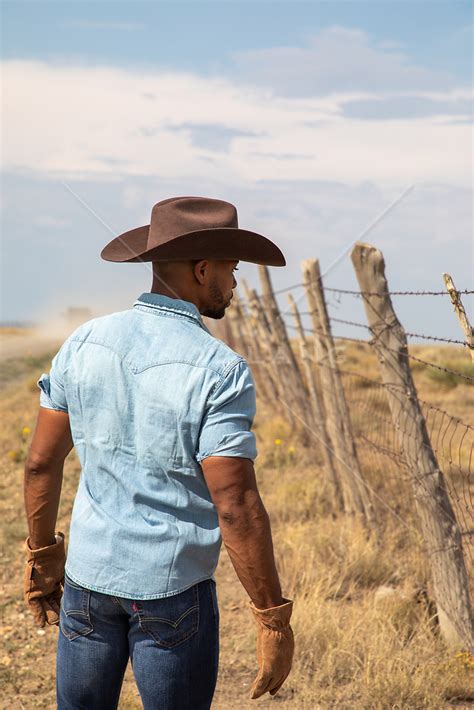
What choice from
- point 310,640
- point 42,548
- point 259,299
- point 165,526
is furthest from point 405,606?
point 259,299

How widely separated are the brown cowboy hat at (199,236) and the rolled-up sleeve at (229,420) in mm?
299

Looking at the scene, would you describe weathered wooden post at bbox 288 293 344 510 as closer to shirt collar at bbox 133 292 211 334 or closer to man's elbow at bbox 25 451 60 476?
man's elbow at bbox 25 451 60 476

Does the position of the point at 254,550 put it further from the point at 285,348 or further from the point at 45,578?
the point at 285,348

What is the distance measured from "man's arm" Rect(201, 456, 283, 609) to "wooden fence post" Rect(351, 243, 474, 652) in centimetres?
224

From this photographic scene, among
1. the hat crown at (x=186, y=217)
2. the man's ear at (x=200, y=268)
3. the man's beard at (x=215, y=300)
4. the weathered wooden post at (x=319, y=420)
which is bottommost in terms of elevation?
the weathered wooden post at (x=319, y=420)

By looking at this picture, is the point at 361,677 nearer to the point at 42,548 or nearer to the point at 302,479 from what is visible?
the point at 42,548

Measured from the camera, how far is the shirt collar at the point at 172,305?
2084 millimetres

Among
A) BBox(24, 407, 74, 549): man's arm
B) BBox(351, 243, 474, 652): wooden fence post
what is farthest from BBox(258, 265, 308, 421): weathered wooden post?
BBox(24, 407, 74, 549): man's arm

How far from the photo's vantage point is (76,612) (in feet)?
6.76

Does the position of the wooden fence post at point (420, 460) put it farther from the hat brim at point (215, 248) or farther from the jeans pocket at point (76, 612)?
the jeans pocket at point (76, 612)

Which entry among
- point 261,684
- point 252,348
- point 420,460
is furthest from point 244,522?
point 252,348

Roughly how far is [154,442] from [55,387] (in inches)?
14.6

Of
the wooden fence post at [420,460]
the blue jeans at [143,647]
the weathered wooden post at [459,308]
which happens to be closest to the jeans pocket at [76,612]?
the blue jeans at [143,647]

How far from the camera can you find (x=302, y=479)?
22.2 feet
